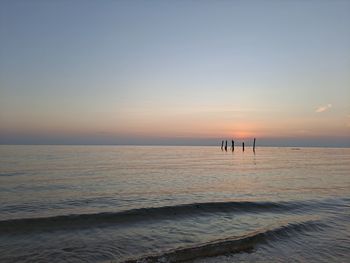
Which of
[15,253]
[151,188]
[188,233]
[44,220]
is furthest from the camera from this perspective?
[151,188]

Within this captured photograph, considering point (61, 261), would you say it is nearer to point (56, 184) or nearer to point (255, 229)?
point (255, 229)

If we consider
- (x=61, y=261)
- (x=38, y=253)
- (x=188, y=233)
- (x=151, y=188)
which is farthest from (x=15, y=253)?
(x=151, y=188)

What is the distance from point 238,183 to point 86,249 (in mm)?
19882

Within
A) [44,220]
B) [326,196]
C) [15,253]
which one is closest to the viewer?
[15,253]

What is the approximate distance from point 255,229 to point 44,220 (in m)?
9.41

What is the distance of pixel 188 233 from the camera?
11953 mm

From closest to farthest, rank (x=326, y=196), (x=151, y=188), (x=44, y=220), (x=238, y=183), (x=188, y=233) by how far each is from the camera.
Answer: (x=188, y=233) → (x=44, y=220) → (x=326, y=196) → (x=151, y=188) → (x=238, y=183)

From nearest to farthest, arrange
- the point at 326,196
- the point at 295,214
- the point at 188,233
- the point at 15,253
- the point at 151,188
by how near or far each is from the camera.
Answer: the point at 15,253
the point at 188,233
the point at 295,214
the point at 326,196
the point at 151,188

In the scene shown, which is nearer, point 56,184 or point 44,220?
point 44,220

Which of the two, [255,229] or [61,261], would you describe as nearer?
[61,261]

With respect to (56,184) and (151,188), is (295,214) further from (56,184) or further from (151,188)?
(56,184)

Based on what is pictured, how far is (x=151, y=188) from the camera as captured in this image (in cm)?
2366

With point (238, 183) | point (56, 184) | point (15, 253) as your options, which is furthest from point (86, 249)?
point (238, 183)

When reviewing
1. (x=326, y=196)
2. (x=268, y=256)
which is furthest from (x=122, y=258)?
(x=326, y=196)
